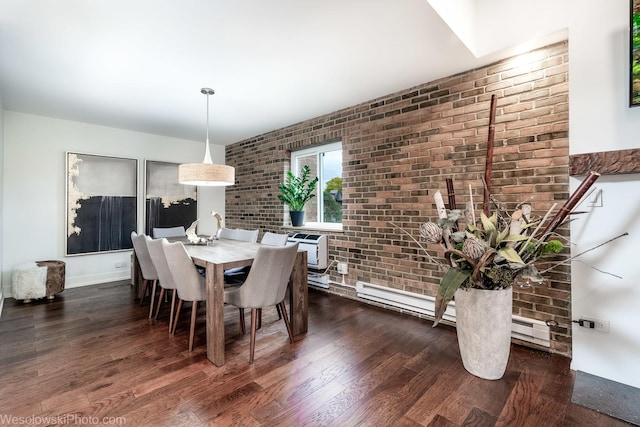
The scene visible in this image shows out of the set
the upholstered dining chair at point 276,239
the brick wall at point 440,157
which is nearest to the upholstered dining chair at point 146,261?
the upholstered dining chair at point 276,239

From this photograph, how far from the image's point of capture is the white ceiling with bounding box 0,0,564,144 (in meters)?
1.88

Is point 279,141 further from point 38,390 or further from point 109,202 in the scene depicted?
point 38,390

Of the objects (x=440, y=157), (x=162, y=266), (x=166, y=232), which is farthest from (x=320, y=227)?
(x=166, y=232)

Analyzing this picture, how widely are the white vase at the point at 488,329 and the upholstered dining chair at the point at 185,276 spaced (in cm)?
201

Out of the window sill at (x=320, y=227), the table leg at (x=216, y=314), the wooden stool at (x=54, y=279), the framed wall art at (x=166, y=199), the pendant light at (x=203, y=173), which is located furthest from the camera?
the framed wall art at (x=166, y=199)

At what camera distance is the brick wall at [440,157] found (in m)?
2.24

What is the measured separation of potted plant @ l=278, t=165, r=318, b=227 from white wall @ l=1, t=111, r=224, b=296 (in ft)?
8.32

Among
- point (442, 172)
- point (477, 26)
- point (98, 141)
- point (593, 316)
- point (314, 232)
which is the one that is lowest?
point (593, 316)

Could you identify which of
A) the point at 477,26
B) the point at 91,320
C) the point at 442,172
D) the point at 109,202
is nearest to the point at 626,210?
the point at 442,172

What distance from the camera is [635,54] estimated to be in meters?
1.71

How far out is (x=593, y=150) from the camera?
6.34 feet

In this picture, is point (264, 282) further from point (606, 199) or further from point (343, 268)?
point (606, 199)

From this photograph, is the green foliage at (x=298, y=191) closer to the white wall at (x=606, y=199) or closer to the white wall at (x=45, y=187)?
the white wall at (x=45, y=187)

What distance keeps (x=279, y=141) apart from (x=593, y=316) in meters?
4.14
